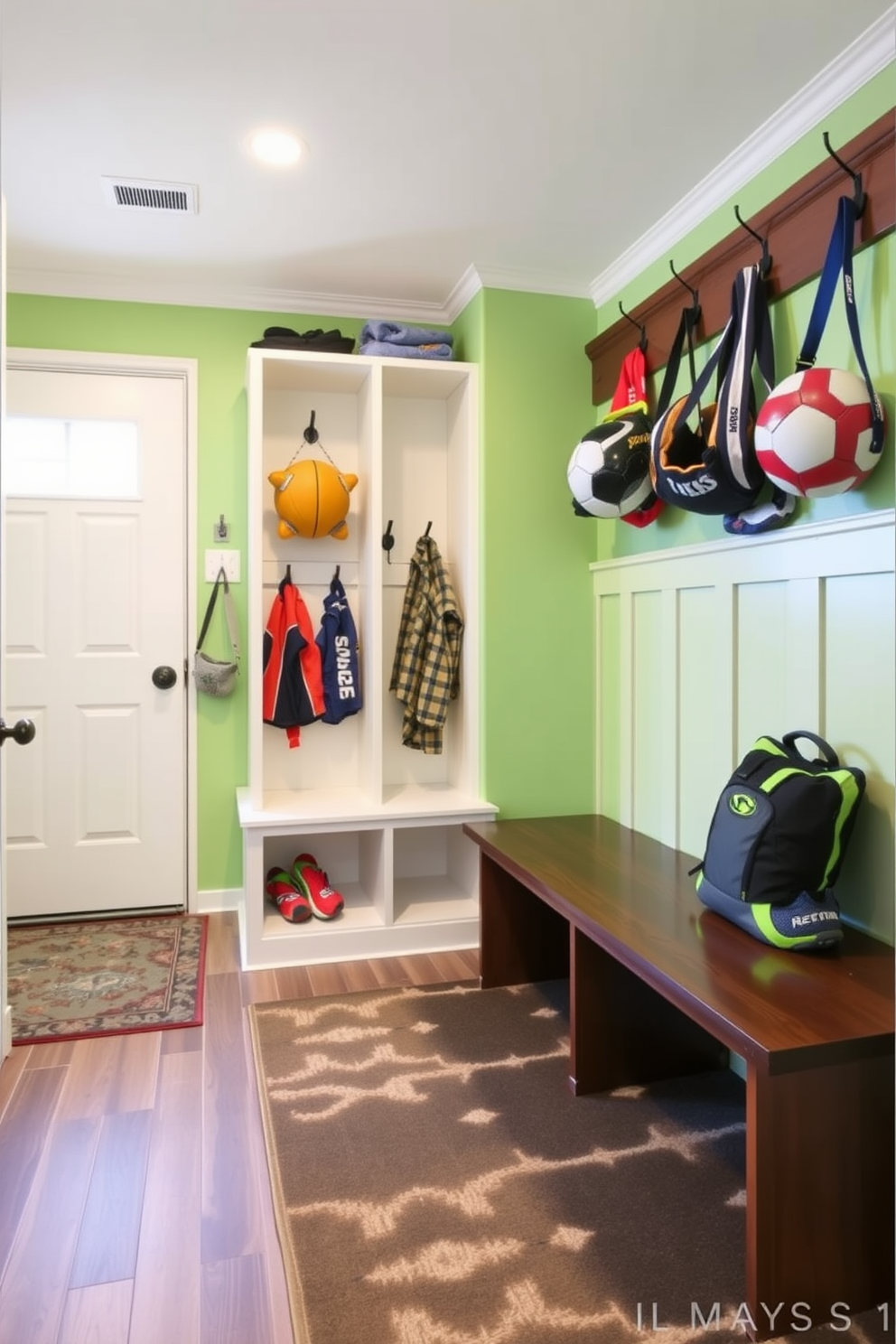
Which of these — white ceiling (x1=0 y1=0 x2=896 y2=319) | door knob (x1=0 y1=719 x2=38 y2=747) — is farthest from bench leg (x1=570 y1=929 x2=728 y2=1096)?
white ceiling (x1=0 y1=0 x2=896 y2=319)

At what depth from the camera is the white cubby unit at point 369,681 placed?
116 inches

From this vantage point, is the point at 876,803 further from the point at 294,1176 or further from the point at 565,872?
the point at 294,1176

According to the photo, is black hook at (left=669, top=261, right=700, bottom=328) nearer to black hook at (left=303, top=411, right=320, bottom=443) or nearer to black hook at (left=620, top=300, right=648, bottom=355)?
black hook at (left=620, top=300, right=648, bottom=355)

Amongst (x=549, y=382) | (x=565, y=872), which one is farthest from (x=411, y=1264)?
(x=549, y=382)

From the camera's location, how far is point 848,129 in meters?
1.97

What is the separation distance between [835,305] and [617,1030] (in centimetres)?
177

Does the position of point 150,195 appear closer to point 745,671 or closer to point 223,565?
point 223,565

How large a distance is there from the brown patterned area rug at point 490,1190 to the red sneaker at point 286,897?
486mm

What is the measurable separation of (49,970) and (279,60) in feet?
8.68

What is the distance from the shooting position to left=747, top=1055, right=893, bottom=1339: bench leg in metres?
1.36

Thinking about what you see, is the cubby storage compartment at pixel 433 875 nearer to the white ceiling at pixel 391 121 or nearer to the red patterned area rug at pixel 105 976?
the red patterned area rug at pixel 105 976

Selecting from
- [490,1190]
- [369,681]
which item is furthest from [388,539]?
[490,1190]

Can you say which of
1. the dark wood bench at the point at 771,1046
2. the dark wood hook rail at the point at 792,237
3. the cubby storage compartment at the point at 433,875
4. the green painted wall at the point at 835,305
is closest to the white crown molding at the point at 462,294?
the dark wood hook rail at the point at 792,237

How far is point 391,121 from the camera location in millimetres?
2191
